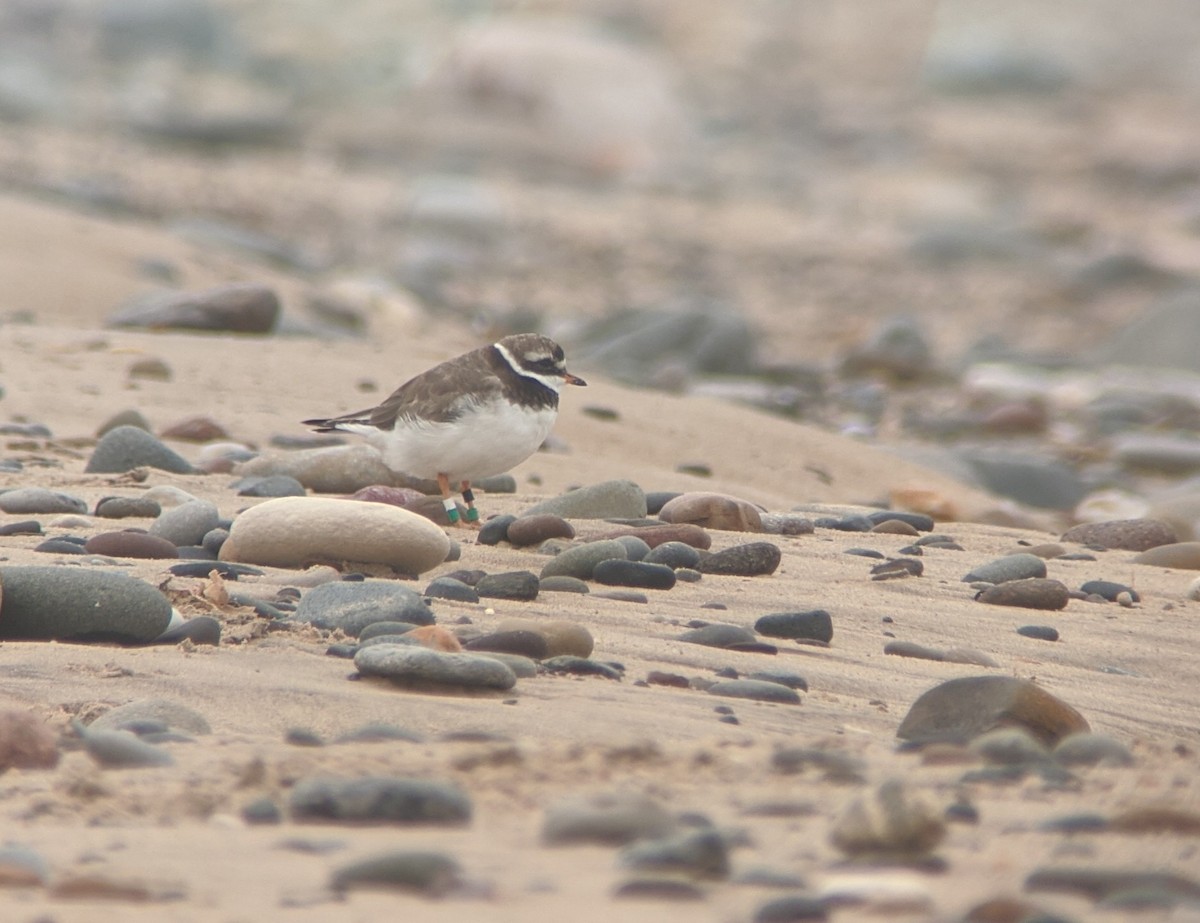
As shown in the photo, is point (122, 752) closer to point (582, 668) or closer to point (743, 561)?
point (582, 668)

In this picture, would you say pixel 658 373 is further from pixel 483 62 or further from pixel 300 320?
pixel 483 62

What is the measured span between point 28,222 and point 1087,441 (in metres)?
6.93

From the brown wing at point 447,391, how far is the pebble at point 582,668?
1705mm

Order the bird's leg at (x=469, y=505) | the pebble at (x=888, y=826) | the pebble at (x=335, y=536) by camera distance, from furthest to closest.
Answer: the bird's leg at (x=469, y=505) < the pebble at (x=335, y=536) < the pebble at (x=888, y=826)

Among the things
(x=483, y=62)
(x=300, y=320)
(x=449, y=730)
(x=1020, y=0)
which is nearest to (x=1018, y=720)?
(x=449, y=730)

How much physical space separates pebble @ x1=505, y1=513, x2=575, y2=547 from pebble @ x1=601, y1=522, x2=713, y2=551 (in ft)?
0.45

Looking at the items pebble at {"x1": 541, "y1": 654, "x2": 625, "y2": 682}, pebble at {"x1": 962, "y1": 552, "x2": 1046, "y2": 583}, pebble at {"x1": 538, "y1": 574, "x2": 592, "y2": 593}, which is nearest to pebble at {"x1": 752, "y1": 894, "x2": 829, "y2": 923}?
pebble at {"x1": 541, "y1": 654, "x2": 625, "y2": 682}

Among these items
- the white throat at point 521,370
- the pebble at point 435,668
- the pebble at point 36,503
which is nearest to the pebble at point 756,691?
the pebble at point 435,668

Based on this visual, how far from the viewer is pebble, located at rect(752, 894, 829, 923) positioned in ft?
7.43

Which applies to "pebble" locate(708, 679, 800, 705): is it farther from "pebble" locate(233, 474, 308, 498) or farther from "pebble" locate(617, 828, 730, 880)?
"pebble" locate(233, 474, 308, 498)

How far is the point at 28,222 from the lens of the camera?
1110 centimetres

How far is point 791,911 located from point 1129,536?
433 cm

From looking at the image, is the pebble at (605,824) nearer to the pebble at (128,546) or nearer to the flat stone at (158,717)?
the flat stone at (158,717)

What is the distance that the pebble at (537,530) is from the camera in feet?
17.4
